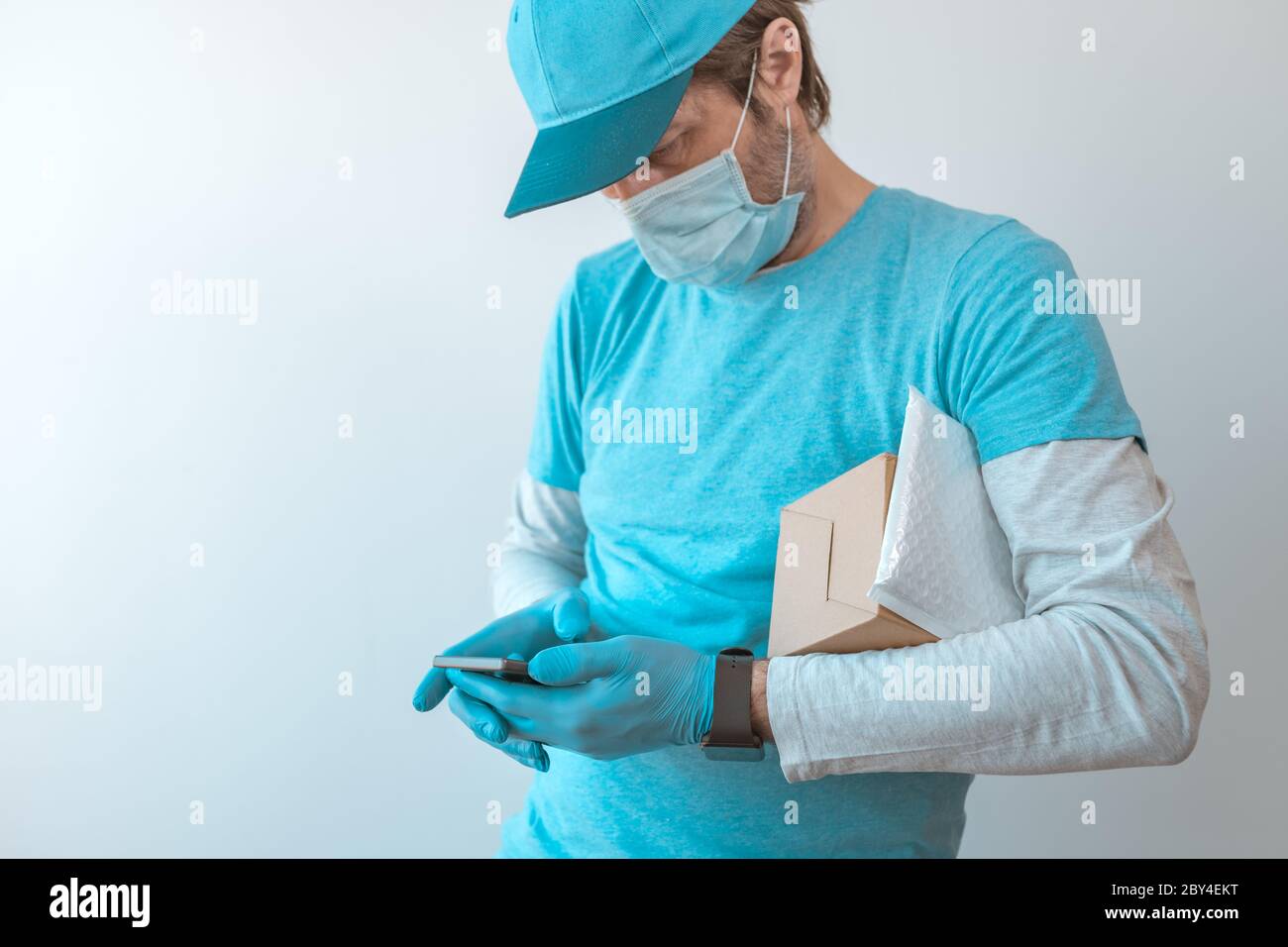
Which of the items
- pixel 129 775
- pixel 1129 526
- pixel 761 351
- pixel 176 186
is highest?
pixel 176 186

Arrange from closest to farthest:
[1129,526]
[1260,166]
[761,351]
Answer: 1. [1129,526]
2. [761,351]
3. [1260,166]

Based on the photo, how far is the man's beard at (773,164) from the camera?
1.08 metres

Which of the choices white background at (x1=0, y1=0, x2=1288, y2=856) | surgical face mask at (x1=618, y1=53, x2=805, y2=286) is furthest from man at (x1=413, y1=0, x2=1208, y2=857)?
white background at (x1=0, y1=0, x2=1288, y2=856)

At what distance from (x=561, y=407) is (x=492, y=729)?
0.42 meters

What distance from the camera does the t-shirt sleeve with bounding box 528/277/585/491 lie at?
1288 millimetres

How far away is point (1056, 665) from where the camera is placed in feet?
2.87

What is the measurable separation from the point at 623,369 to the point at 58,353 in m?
1.05

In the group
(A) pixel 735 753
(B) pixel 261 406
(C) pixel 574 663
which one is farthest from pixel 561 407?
(B) pixel 261 406

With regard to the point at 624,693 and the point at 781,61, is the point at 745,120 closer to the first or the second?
the point at 781,61

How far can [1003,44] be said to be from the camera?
57.2 inches

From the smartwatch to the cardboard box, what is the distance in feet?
0.16

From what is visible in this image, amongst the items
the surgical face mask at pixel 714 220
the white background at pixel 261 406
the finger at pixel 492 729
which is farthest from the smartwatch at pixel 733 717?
the white background at pixel 261 406

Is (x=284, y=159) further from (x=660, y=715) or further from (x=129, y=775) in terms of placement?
(x=660, y=715)
